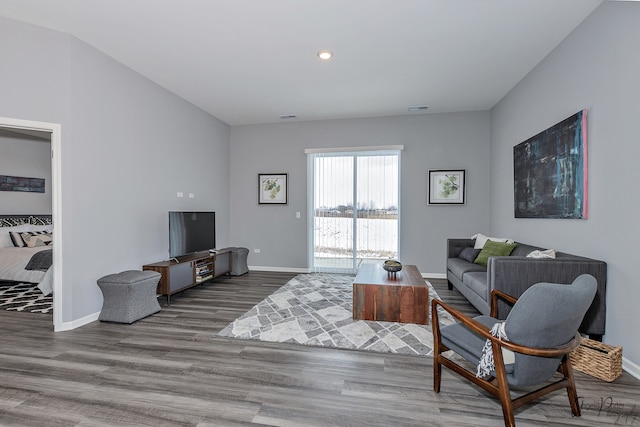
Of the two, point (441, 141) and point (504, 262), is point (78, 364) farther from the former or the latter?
point (441, 141)

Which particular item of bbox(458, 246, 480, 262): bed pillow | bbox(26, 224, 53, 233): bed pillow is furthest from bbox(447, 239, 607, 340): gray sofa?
bbox(26, 224, 53, 233): bed pillow

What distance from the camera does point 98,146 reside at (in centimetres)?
345

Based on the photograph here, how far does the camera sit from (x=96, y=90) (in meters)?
Answer: 3.42

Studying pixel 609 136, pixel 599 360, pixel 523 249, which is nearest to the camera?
pixel 599 360

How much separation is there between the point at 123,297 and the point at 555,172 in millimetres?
4896

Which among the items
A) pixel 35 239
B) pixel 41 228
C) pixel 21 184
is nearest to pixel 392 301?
pixel 35 239

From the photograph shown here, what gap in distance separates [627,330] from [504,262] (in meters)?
0.93

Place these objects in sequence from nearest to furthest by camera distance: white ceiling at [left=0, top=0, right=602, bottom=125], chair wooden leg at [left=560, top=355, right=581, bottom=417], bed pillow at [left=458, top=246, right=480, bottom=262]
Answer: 1. chair wooden leg at [left=560, top=355, right=581, bottom=417]
2. white ceiling at [left=0, top=0, right=602, bottom=125]
3. bed pillow at [left=458, top=246, right=480, bottom=262]

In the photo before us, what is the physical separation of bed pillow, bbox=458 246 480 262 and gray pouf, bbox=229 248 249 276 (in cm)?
387

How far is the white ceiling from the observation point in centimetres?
267

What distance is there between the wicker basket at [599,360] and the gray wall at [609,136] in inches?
7.2

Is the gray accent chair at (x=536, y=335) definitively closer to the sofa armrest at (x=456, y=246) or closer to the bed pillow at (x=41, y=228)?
the sofa armrest at (x=456, y=246)

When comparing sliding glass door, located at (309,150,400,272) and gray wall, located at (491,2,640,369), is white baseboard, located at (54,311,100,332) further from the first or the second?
gray wall, located at (491,2,640,369)

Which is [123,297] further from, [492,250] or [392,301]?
[492,250]
